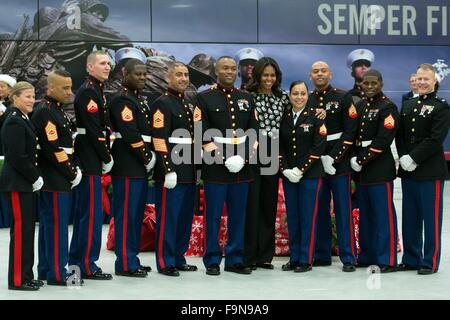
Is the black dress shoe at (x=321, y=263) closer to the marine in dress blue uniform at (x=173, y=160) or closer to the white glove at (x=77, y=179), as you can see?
the marine in dress blue uniform at (x=173, y=160)

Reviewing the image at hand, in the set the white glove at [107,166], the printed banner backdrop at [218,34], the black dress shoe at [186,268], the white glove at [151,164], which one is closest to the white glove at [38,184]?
the white glove at [107,166]

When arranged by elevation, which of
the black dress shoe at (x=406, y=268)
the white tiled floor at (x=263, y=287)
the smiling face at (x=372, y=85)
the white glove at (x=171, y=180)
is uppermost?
the smiling face at (x=372, y=85)

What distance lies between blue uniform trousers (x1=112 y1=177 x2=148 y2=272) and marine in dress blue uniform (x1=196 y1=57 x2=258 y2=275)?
21.8 inches

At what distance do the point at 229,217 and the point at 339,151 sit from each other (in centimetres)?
104

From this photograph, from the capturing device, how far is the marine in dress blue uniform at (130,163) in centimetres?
710

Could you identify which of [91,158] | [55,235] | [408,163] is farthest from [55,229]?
[408,163]

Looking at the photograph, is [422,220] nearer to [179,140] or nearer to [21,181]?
[179,140]

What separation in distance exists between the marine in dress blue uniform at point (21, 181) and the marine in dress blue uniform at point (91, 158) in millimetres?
536

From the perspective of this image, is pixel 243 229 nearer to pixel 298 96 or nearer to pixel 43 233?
pixel 298 96

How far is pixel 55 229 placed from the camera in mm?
6688

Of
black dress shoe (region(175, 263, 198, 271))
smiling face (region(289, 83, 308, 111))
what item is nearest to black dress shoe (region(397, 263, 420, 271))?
smiling face (region(289, 83, 308, 111))

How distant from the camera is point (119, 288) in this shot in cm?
678

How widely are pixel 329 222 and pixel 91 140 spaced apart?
2.18 m

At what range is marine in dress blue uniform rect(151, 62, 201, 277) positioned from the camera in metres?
7.25
